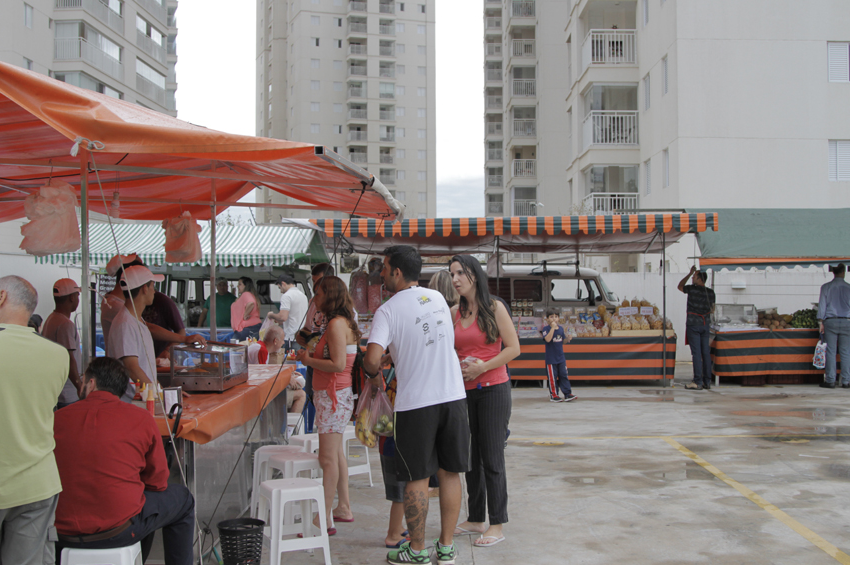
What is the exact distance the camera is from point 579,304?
13.6m

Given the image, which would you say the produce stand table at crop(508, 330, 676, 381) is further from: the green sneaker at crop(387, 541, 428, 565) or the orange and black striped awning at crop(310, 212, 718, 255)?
the green sneaker at crop(387, 541, 428, 565)

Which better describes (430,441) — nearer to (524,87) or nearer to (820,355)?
(820,355)

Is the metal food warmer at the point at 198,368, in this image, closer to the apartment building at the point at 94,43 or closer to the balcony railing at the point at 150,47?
the apartment building at the point at 94,43

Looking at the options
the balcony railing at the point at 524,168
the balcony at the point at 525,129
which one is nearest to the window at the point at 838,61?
the balcony railing at the point at 524,168

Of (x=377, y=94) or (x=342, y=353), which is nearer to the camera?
(x=342, y=353)

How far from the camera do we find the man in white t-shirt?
12.8 feet

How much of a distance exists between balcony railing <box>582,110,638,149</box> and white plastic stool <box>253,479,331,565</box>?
72.2ft

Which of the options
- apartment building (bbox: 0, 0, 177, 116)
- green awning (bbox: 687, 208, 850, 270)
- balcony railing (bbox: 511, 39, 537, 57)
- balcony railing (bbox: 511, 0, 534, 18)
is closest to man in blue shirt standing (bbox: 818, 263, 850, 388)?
green awning (bbox: 687, 208, 850, 270)

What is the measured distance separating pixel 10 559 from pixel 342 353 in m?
2.20

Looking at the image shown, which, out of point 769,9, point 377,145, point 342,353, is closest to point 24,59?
point 769,9

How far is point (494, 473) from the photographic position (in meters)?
4.48

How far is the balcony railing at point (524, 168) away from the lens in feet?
152

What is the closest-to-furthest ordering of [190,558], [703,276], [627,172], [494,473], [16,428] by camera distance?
[16,428]
[190,558]
[494,473]
[703,276]
[627,172]

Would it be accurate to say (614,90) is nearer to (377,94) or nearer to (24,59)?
(24,59)
